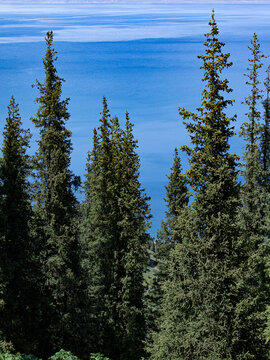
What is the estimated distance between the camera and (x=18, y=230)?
2367cm

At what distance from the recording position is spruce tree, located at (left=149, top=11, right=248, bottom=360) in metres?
18.1

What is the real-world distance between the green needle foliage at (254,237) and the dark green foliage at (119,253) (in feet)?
23.5

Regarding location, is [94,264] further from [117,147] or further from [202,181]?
[202,181]

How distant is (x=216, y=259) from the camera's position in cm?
1827

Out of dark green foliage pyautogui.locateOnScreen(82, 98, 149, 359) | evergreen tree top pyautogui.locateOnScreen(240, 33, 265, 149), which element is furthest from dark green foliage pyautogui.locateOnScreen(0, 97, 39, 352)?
evergreen tree top pyautogui.locateOnScreen(240, 33, 265, 149)

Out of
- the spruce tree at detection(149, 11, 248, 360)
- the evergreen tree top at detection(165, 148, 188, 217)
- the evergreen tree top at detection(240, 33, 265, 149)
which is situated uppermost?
the evergreen tree top at detection(240, 33, 265, 149)

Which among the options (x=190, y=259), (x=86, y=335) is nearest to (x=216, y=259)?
(x=190, y=259)

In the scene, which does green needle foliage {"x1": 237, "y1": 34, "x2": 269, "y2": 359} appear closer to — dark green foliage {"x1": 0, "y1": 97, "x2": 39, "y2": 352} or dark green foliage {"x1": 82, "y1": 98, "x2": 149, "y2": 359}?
dark green foliage {"x1": 82, "y1": 98, "x2": 149, "y2": 359}

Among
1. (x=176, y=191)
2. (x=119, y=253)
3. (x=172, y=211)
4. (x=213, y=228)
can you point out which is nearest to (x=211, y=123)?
(x=213, y=228)

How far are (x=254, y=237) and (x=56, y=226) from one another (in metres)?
12.5

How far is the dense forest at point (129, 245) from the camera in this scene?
18375 millimetres

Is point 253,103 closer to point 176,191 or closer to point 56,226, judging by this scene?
point 176,191

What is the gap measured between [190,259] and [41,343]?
1181cm

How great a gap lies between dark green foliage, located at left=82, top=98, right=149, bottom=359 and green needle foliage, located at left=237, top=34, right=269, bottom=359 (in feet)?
23.5
